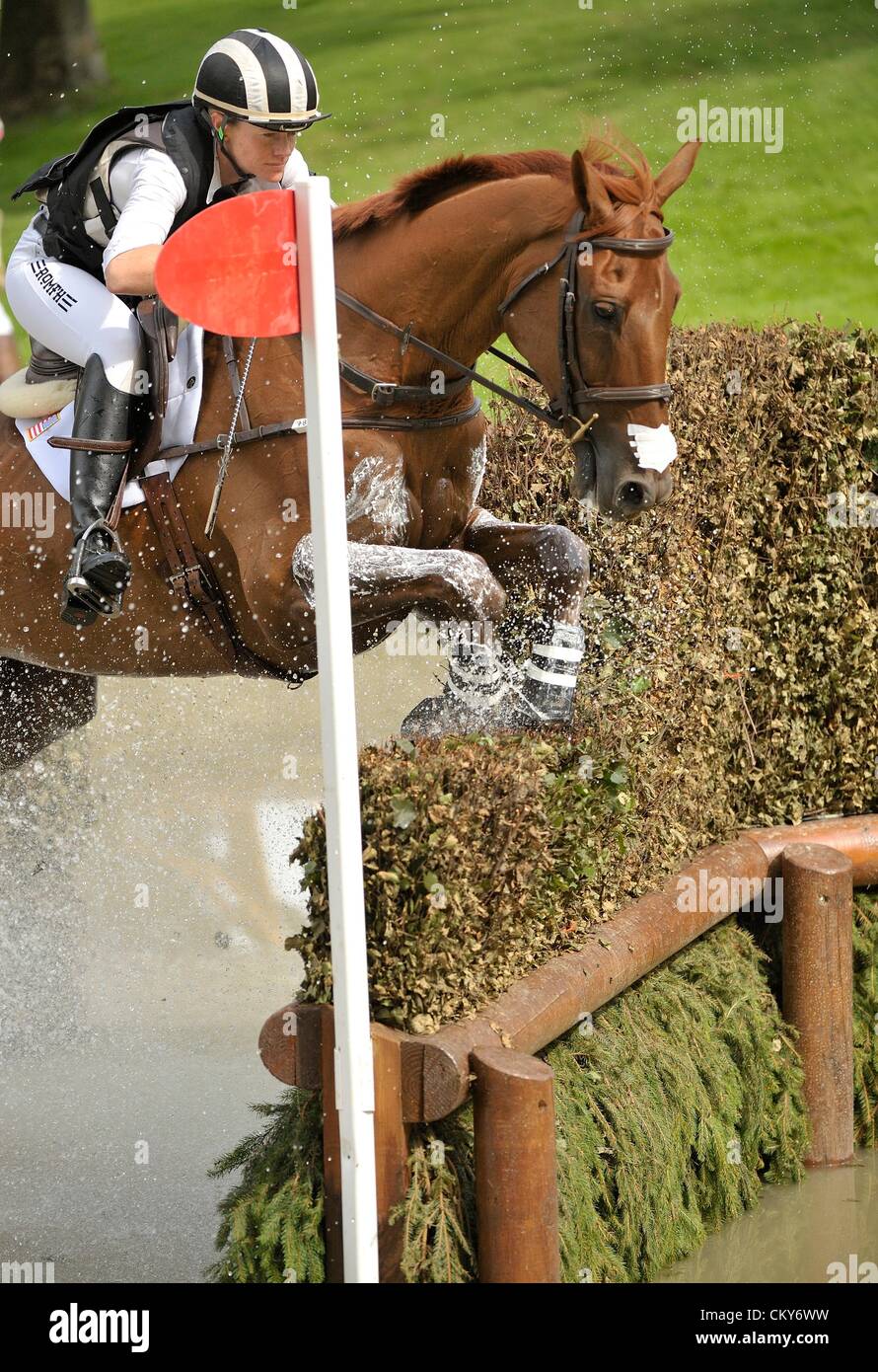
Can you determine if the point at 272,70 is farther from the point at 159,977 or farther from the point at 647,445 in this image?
the point at 159,977

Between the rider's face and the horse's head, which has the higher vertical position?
the rider's face

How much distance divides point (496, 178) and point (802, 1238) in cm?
256

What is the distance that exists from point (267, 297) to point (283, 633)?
0.94m

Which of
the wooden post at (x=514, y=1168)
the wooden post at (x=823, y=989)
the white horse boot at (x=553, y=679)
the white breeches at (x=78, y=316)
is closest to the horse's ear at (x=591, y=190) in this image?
the white horse boot at (x=553, y=679)

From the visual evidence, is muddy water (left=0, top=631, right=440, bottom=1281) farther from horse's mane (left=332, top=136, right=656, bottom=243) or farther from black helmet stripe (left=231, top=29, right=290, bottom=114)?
black helmet stripe (left=231, top=29, right=290, bottom=114)

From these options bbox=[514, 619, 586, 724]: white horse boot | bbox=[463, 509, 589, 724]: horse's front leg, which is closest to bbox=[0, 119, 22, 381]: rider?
bbox=[463, 509, 589, 724]: horse's front leg

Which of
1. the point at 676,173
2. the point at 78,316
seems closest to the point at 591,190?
the point at 676,173

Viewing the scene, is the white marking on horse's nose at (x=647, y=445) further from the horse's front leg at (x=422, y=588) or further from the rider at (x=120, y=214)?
the rider at (x=120, y=214)

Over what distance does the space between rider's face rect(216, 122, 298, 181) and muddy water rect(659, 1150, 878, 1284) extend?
257 centimetres

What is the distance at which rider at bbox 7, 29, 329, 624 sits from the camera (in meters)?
3.13

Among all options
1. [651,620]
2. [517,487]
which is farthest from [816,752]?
[517,487]

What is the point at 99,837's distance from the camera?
5.35m

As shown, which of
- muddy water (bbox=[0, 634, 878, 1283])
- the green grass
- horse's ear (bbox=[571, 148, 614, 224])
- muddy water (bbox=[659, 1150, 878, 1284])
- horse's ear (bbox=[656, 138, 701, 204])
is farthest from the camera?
the green grass

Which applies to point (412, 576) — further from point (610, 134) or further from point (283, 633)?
point (610, 134)
